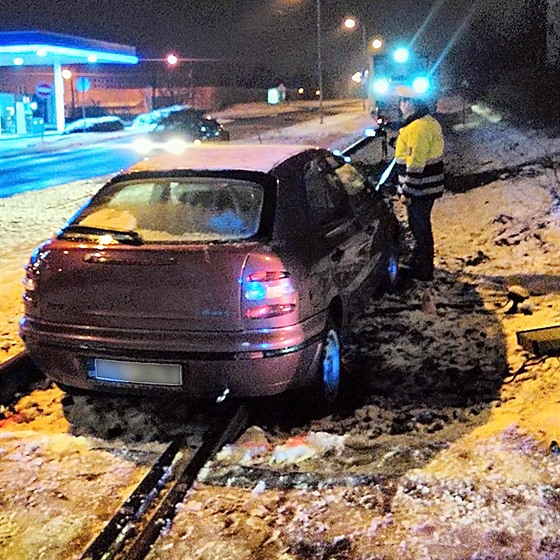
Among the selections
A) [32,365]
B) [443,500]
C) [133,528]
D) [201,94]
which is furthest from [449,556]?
[201,94]

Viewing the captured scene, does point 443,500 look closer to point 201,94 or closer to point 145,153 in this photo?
point 145,153

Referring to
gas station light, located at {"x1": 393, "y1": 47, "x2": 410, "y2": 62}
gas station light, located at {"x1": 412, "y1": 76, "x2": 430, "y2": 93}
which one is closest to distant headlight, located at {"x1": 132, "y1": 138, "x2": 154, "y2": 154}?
gas station light, located at {"x1": 393, "y1": 47, "x2": 410, "y2": 62}

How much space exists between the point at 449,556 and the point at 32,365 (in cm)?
362

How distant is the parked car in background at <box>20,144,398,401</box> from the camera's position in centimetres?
460

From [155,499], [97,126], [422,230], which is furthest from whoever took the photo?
[97,126]

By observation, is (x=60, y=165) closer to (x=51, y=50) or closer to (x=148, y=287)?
(x=51, y=50)

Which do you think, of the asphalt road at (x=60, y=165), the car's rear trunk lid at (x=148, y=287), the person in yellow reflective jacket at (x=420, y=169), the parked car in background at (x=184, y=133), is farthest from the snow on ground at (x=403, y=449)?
the parked car in background at (x=184, y=133)

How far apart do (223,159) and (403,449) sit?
2.29 metres

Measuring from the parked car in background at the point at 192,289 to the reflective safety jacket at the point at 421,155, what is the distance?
2.96 metres

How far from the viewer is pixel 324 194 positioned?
5.84 meters

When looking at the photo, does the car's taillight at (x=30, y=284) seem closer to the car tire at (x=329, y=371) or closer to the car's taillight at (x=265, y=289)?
the car's taillight at (x=265, y=289)

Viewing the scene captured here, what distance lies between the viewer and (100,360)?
15.6 feet

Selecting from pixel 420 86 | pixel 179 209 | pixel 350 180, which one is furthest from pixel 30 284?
pixel 420 86

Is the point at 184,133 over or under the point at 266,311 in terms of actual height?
over
